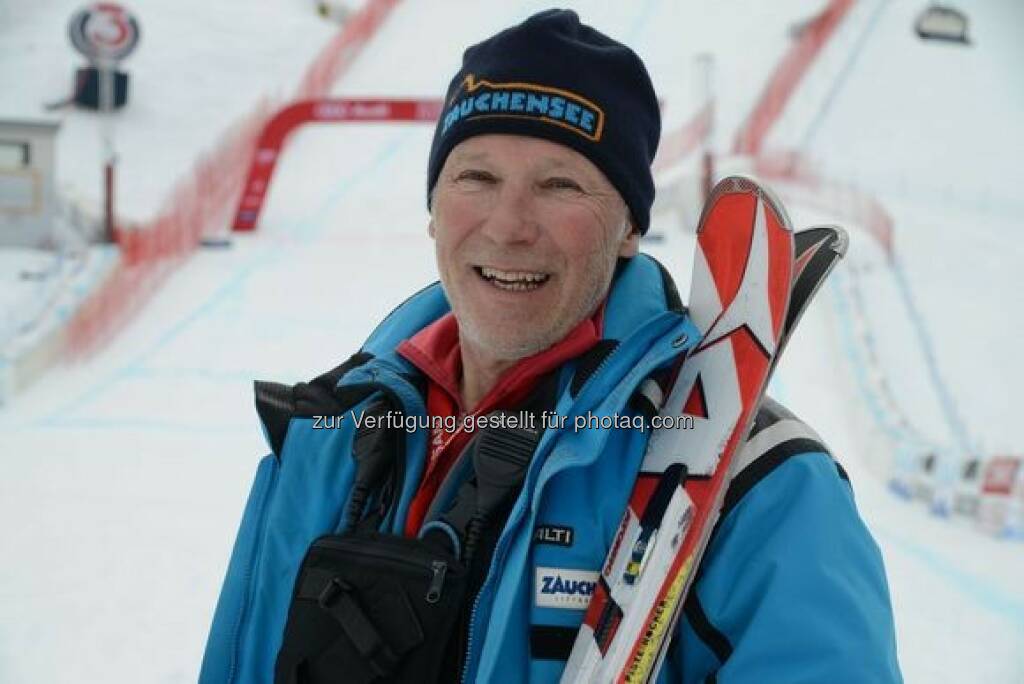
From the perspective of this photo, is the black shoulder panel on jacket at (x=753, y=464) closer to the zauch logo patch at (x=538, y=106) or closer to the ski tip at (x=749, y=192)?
the ski tip at (x=749, y=192)

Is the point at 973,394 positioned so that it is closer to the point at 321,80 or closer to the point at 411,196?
the point at 411,196

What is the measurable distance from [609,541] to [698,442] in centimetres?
18

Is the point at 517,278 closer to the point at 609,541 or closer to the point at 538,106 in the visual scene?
the point at 538,106

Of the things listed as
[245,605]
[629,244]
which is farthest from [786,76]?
[245,605]

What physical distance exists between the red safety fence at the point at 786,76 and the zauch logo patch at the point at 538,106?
13200 mm

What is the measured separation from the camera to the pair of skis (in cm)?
136

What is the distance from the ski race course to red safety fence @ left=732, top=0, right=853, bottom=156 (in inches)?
7.7

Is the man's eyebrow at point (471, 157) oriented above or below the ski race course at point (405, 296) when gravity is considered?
above

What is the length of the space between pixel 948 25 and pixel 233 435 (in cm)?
1083

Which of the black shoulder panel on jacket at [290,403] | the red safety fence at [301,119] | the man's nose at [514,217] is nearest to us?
the man's nose at [514,217]

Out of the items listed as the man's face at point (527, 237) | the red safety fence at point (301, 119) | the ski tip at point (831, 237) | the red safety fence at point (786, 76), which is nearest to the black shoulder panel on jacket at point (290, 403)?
the man's face at point (527, 237)

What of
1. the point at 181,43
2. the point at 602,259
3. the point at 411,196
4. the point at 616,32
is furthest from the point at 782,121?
the point at 602,259

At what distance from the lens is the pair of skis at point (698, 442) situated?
4.45 ft

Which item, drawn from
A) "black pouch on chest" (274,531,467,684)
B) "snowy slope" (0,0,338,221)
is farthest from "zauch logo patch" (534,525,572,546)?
"snowy slope" (0,0,338,221)
